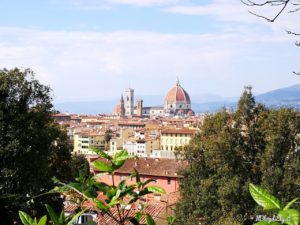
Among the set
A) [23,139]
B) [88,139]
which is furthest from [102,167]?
[88,139]

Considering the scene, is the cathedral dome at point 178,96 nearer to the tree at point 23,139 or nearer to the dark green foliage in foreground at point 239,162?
the dark green foliage in foreground at point 239,162

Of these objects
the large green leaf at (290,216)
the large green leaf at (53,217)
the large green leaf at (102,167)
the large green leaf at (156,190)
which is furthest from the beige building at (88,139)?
the large green leaf at (290,216)

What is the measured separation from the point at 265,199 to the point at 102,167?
0.54m

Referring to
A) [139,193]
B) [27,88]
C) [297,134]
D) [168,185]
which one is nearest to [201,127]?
[297,134]

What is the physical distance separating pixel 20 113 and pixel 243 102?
32.7 feet

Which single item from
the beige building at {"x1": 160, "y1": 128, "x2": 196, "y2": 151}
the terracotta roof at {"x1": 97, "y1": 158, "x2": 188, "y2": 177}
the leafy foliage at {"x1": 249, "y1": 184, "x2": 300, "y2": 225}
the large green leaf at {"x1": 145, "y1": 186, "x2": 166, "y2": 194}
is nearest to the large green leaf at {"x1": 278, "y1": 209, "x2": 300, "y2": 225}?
the leafy foliage at {"x1": 249, "y1": 184, "x2": 300, "y2": 225}

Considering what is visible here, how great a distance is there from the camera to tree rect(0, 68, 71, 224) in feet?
45.7

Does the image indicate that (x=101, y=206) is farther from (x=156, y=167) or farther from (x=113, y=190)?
(x=156, y=167)

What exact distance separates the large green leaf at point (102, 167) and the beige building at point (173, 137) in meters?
82.2

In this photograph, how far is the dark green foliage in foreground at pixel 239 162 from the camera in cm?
1983

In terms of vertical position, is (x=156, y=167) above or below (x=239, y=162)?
below

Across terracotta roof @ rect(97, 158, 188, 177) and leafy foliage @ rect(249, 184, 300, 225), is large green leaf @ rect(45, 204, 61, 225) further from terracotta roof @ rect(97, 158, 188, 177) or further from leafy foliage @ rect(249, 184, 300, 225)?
terracotta roof @ rect(97, 158, 188, 177)

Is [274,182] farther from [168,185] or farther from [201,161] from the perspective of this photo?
[168,185]

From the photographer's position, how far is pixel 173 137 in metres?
86.5
